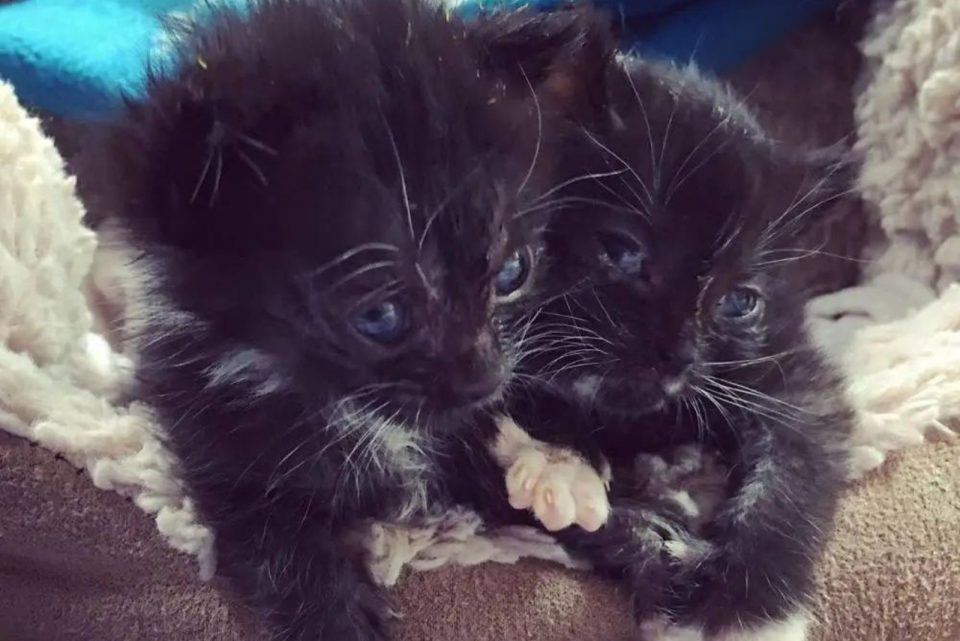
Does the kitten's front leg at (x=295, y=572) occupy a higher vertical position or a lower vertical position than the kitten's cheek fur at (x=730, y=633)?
higher

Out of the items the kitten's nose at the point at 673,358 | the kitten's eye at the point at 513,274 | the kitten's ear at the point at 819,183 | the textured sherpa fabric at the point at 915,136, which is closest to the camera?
the kitten's eye at the point at 513,274

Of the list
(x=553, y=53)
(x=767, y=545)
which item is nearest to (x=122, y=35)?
(x=553, y=53)

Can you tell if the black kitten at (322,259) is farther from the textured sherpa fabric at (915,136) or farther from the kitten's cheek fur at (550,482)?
the textured sherpa fabric at (915,136)

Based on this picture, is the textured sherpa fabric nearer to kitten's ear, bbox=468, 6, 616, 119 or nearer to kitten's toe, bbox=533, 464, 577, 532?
kitten's ear, bbox=468, 6, 616, 119

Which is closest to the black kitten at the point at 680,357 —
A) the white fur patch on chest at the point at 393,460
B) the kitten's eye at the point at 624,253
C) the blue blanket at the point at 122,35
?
the kitten's eye at the point at 624,253

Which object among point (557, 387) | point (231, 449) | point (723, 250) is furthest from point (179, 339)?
point (723, 250)

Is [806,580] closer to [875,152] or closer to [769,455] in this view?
[769,455]

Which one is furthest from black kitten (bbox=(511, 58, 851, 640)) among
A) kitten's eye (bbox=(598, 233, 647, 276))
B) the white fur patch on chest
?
the white fur patch on chest
